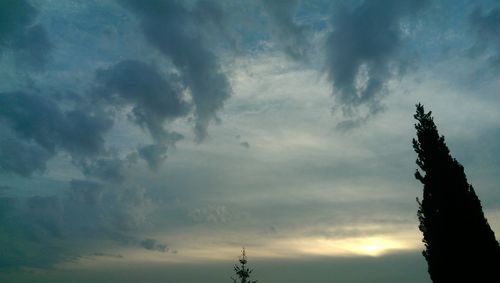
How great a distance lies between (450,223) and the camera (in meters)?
22.3

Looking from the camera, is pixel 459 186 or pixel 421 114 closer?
pixel 459 186

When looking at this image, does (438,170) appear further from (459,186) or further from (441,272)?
(441,272)

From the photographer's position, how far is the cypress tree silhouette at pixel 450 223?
21.0 m

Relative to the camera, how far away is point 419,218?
25391 mm

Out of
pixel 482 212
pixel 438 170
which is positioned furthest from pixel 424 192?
pixel 482 212

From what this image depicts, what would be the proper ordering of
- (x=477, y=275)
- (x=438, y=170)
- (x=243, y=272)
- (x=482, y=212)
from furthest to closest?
(x=243, y=272), (x=438, y=170), (x=482, y=212), (x=477, y=275)

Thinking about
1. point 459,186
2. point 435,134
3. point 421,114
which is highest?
point 421,114

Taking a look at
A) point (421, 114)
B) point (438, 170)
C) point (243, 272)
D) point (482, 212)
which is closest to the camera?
point (482, 212)

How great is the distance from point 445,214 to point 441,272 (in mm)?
4089

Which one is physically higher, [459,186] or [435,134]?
[435,134]

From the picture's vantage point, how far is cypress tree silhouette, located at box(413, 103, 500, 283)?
21.0m

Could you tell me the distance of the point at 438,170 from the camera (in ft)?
78.7

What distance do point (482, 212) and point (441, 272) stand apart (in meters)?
5.10

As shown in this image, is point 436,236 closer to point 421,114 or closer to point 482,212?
point 482,212
